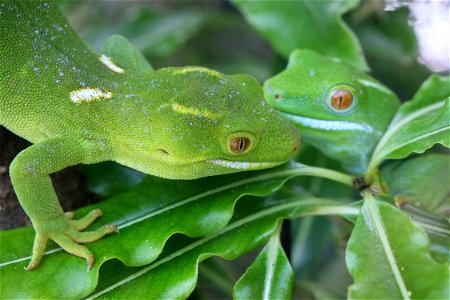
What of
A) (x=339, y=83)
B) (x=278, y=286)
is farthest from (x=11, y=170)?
(x=339, y=83)

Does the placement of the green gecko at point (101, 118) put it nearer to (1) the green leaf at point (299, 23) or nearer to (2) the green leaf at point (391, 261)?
(2) the green leaf at point (391, 261)

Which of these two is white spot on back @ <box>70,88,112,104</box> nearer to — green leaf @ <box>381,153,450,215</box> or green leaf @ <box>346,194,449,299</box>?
green leaf @ <box>346,194,449,299</box>

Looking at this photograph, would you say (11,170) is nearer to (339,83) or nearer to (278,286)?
(278,286)

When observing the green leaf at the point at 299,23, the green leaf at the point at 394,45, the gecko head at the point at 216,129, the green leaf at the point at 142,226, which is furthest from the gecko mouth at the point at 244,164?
the green leaf at the point at 394,45

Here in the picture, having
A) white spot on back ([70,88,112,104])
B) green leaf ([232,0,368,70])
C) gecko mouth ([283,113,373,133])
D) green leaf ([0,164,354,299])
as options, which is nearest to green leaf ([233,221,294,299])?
green leaf ([0,164,354,299])

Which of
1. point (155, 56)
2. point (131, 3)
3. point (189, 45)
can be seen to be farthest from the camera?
point (131, 3)

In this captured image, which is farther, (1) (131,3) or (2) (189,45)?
(1) (131,3)

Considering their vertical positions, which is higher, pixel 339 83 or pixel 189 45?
pixel 189 45
